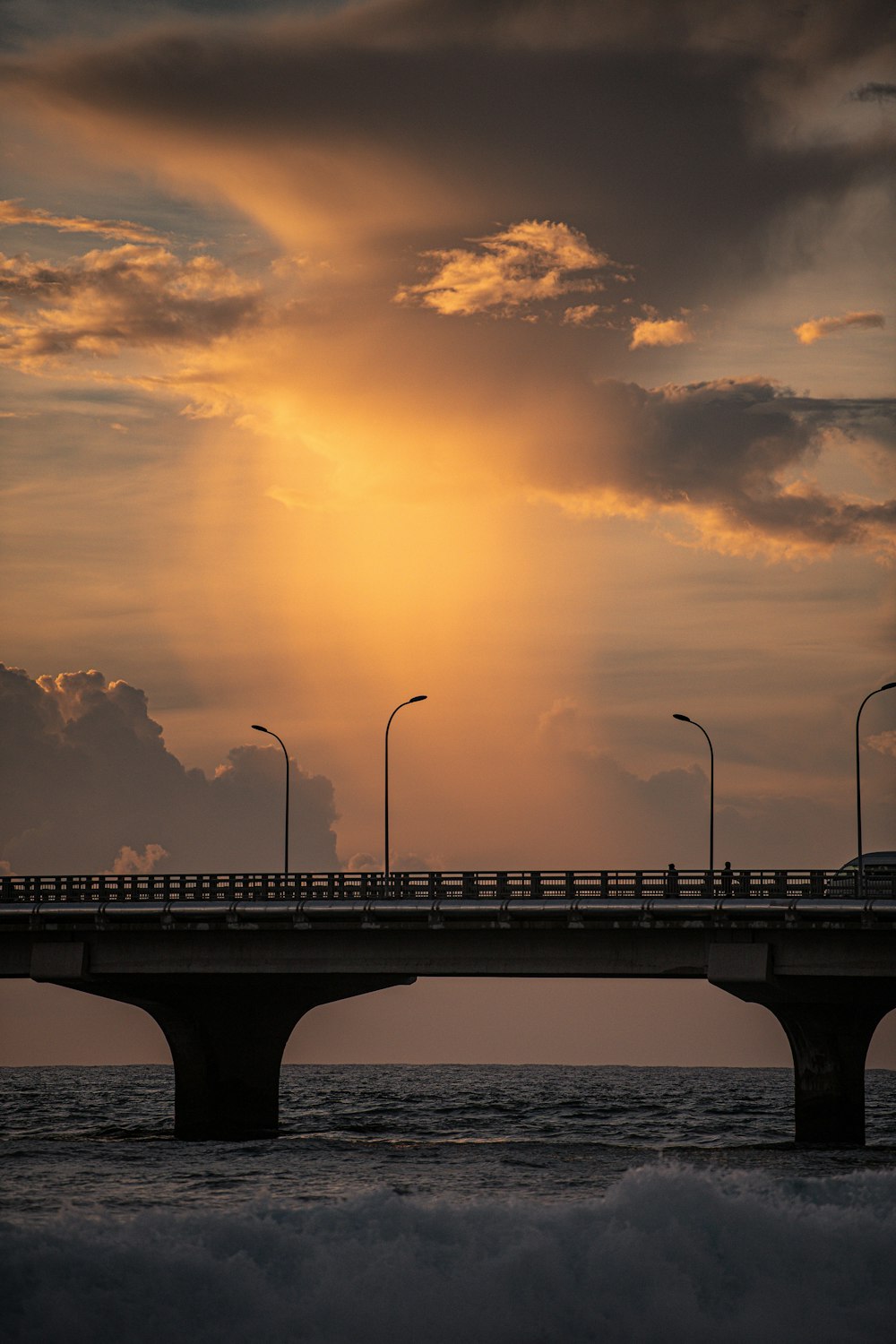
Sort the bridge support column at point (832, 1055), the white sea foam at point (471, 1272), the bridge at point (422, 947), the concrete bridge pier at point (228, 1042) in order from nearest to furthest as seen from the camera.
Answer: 1. the white sea foam at point (471, 1272)
2. the bridge at point (422, 947)
3. the bridge support column at point (832, 1055)
4. the concrete bridge pier at point (228, 1042)

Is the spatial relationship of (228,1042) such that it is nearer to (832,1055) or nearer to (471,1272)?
(832,1055)

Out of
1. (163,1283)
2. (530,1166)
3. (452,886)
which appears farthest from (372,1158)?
(163,1283)

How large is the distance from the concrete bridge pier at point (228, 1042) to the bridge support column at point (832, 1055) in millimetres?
17513

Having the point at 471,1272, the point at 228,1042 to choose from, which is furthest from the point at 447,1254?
the point at 228,1042

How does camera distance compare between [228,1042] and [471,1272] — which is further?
[228,1042]

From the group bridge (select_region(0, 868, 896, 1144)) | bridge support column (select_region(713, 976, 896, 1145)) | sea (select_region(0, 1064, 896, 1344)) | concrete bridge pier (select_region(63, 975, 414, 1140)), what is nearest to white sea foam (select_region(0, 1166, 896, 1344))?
sea (select_region(0, 1064, 896, 1344))

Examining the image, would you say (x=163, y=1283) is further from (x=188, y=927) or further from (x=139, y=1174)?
(x=188, y=927)

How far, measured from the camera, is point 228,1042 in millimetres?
77250

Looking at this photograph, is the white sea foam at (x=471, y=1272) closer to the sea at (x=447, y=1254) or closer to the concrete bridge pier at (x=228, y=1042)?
the sea at (x=447, y=1254)

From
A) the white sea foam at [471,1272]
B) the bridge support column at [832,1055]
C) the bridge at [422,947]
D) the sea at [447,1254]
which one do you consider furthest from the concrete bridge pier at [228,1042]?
the white sea foam at [471,1272]

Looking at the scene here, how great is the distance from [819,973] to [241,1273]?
28688 millimetres

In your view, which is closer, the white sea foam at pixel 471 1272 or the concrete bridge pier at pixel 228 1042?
the white sea foam at pixel 471 1272

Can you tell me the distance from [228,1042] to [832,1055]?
26983mm

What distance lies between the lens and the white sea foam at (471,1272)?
41.1 meters
